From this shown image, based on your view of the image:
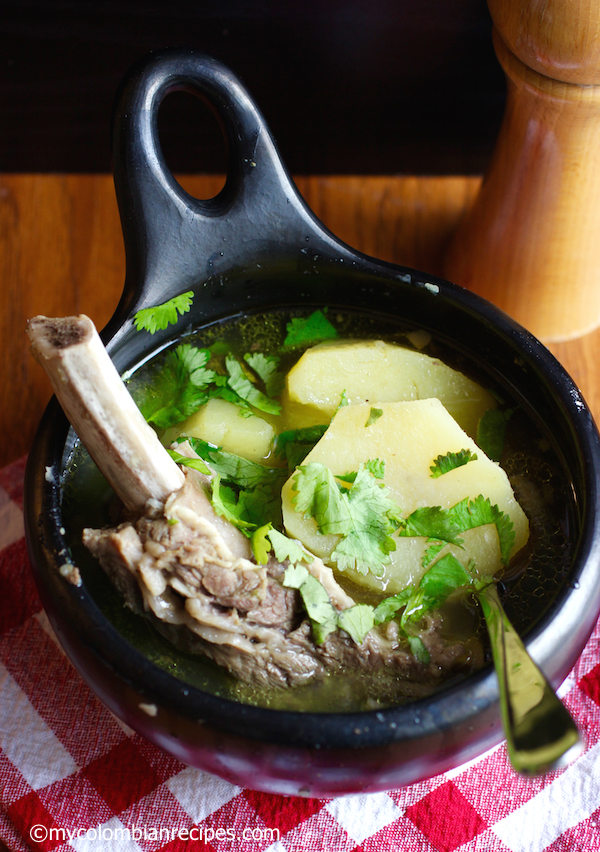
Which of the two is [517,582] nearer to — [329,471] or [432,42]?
[329,471]

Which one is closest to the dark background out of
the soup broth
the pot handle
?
the pot handle

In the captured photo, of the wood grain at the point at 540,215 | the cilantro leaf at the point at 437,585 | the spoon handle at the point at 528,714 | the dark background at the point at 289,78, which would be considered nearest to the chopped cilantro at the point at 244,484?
the cilantro leaf at the point at 437,585

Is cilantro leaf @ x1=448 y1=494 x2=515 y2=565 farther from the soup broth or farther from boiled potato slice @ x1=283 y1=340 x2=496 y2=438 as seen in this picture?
boiled potato slice @ x1=283 y1=340 x2=496 y2=438

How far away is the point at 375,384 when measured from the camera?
1.17 meters

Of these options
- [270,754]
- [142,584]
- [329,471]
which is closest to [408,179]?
[329,471]

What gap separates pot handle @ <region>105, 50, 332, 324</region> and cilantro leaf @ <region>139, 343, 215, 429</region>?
10cm

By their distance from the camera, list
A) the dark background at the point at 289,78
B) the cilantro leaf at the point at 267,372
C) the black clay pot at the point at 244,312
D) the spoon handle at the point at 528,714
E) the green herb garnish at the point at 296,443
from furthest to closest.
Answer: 1. the dark background at the point at 289,78
2. the cilantro leaf at the point at 267,372
3. the green herb garnish at the point at 296,443
4. the black clay pot at the point at 244,312
5. the spoon handle at the point at 528,714

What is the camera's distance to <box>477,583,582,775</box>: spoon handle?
69 cm

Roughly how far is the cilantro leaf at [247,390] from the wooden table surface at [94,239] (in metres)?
0.45

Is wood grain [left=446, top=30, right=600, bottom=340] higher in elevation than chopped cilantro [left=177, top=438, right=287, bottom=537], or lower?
higher

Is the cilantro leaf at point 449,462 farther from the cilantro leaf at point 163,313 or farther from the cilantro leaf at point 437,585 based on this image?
the cilantro leaf at point 163,313

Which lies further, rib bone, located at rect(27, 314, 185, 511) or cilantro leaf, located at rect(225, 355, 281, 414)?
cilantro leaf, located at rect(225, 355, 281, 414)

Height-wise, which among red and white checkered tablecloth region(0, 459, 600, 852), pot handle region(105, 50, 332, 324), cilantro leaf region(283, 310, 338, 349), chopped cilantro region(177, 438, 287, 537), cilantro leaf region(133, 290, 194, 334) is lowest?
red and white checkered tablecloth region(0, 459, 600, 852)

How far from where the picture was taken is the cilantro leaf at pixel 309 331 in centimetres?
125
